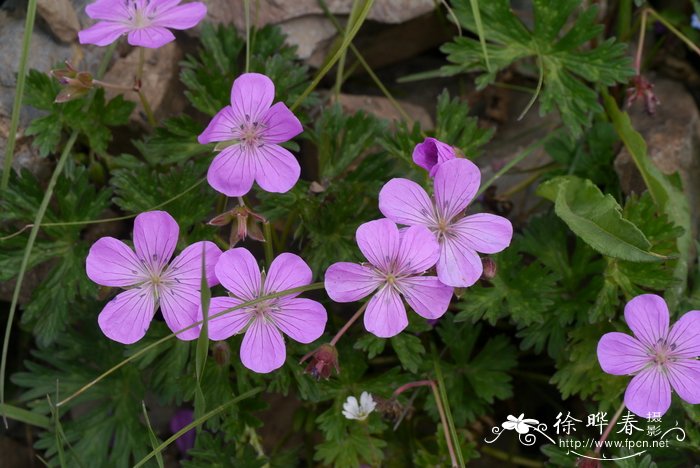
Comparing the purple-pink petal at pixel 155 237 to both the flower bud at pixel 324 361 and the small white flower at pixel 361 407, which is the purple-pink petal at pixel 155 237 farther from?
the small white flower at pixel 361 407

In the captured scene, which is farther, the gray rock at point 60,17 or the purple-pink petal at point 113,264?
the gray rock at point 60,17

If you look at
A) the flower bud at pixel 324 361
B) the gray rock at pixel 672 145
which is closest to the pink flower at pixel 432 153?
the flower bud at pixel 324 361

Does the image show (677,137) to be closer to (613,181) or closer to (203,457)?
(613,181)

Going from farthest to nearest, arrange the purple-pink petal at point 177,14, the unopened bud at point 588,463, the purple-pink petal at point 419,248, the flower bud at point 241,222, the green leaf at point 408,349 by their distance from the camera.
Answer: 1. the green leaf at point 408,349
2. the purple-pink petal at point 177,14
3. the unopened bud at point 588,463
4. the flower bud at point 241,222
5. the purple-pink petal at point 419,248

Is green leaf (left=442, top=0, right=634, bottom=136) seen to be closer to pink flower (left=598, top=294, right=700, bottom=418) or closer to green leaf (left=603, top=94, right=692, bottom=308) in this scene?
green leaf (left=603, top=94, right=692, bottom=308)

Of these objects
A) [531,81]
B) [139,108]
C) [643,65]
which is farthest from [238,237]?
[643,65]

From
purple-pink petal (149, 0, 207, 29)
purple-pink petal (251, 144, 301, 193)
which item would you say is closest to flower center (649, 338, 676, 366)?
purple-pink petal (251, 144, 301, 193)
